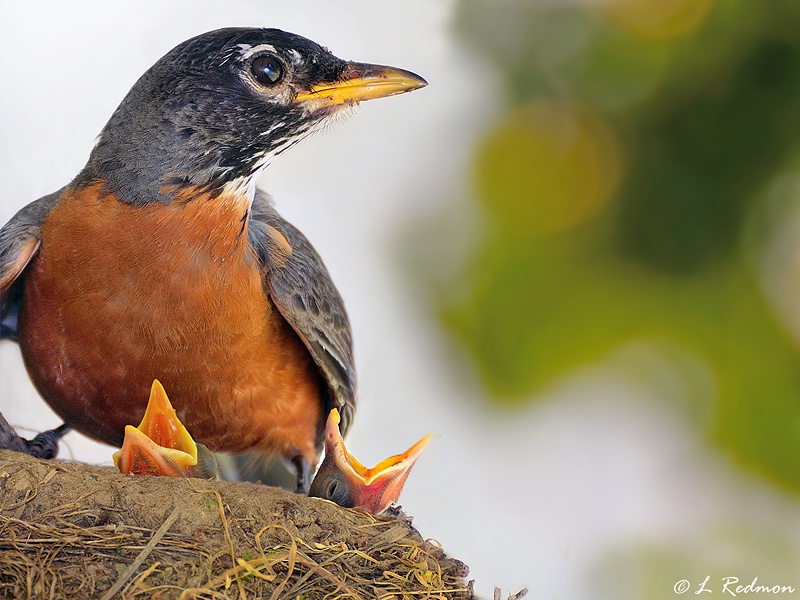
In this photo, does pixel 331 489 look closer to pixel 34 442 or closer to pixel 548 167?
pixel 34 442

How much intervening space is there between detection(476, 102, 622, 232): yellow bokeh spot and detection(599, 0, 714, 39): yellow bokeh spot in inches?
12.5

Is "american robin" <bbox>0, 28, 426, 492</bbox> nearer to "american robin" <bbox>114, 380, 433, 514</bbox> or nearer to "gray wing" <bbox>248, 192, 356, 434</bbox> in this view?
"gray wing" <bbox>248, 192, 356, 434</bbox>

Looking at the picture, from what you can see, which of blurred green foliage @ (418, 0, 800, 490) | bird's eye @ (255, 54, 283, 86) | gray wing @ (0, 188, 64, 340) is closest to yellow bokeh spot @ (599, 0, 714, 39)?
blurred green foliage @ (418, 0, 800, 490)

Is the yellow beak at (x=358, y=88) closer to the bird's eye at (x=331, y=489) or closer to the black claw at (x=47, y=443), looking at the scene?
the bird's eye at (x=331, y=489)

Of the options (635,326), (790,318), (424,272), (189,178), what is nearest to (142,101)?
(189,178)

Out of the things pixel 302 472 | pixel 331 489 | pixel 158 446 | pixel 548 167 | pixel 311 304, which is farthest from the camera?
pixel 548 167

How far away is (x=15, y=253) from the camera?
2.30m

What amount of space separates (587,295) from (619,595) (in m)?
1.16

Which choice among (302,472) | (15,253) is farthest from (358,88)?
(302,472)

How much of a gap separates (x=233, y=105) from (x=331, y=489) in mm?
973

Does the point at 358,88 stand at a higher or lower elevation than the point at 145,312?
higher

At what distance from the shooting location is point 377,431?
3346 mm

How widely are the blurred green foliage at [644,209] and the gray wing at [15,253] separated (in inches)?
50.9

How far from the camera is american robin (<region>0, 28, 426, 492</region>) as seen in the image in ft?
7.47
